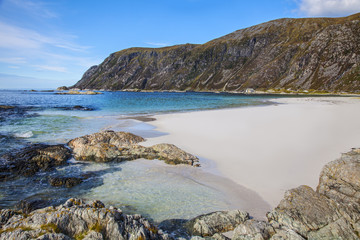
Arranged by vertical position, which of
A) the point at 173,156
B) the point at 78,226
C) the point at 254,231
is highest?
the point at 78,226

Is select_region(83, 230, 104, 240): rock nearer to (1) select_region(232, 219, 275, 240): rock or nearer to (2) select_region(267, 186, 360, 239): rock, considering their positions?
(1) select_region(232, 219, 275, 240): rock

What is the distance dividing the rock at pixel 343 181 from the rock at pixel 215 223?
2756 millimetres

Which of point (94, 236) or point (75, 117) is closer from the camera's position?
point (94, 236)

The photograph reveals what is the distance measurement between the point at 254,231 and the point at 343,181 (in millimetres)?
3636

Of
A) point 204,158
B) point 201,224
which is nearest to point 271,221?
point 201,224

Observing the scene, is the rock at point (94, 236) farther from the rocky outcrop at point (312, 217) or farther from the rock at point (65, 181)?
the rock at point (65, 181)

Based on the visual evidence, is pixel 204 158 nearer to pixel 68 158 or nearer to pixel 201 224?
pixel 201 224

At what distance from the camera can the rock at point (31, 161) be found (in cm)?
1014

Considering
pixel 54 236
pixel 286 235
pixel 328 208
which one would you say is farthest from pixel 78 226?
pixel 328 208

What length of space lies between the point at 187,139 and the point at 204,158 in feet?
13.7

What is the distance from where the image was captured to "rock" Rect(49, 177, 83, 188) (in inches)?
349

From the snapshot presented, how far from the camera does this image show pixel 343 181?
6.52 m

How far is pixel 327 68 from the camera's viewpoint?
12900 cm

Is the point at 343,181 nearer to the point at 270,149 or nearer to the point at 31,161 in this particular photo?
the point at 270,149
